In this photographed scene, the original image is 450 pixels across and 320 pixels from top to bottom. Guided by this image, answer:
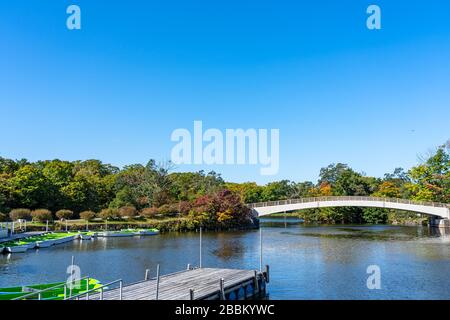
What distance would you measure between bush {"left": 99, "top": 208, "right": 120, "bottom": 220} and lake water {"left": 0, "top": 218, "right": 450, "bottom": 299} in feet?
49.1

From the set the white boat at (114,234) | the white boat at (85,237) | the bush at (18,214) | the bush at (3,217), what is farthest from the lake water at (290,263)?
the bush at (18,214)

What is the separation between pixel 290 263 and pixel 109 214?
39.1 m

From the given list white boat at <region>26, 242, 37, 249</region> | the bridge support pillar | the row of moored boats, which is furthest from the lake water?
the bridge support pillar

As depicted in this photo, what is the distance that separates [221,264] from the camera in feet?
104

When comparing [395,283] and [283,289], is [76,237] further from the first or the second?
[395,283]

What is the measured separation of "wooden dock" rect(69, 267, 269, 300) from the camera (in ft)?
57.8

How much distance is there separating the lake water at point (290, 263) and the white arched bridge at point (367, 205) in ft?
72.3

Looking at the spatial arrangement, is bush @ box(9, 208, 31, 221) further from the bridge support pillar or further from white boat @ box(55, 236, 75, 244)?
the bridge support pillar

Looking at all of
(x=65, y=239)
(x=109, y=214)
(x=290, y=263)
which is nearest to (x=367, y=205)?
(x=109, y=214)

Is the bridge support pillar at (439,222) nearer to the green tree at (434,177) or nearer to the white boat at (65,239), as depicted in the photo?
the green tree at (434,177)

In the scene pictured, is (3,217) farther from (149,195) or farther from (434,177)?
(434,177)

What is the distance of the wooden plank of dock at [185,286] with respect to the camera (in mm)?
17719

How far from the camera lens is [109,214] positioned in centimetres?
6372
